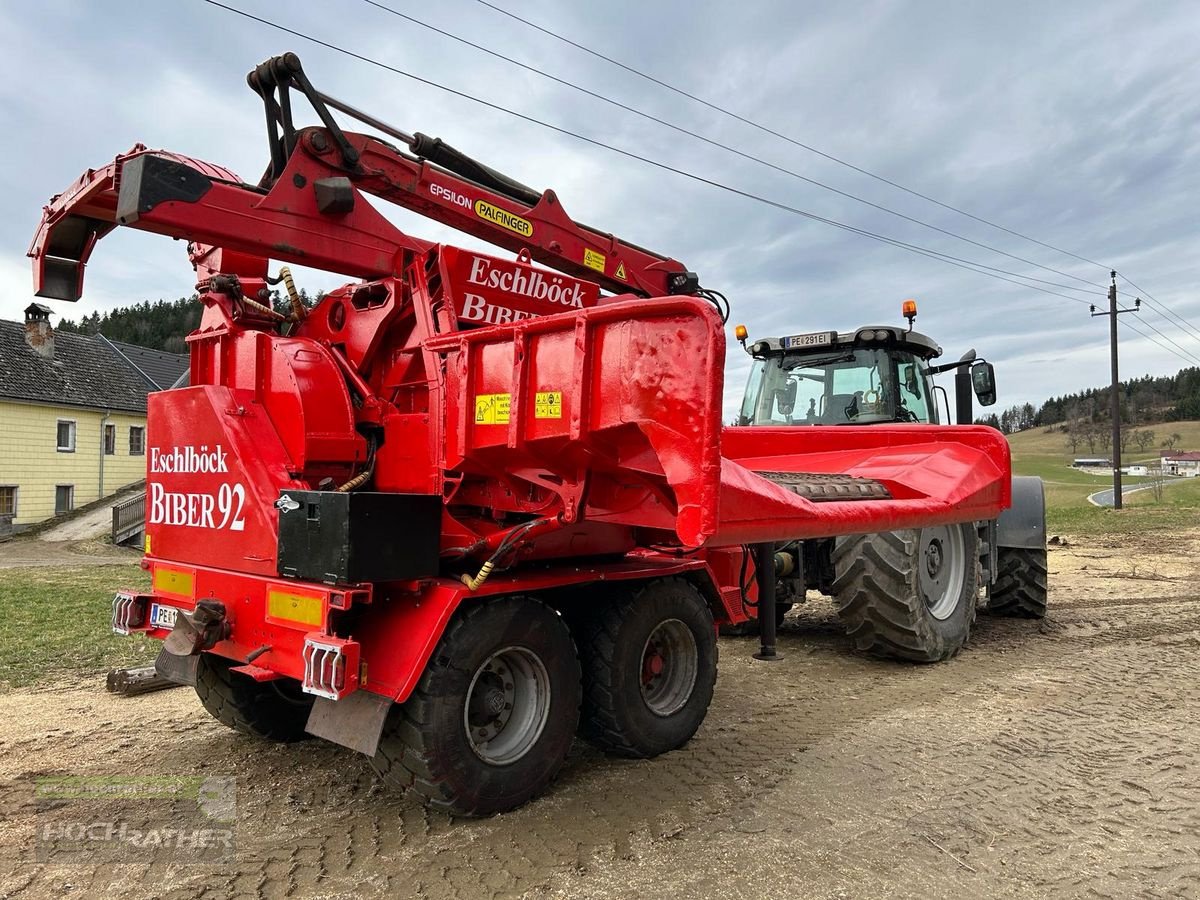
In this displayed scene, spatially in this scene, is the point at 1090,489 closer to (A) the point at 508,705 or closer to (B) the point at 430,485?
(A) the point at 508,705

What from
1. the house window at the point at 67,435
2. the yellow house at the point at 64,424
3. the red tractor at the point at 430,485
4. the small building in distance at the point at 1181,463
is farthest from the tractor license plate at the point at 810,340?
the small building in distance at the point at 1181,463

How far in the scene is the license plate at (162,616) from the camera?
386 centimetres

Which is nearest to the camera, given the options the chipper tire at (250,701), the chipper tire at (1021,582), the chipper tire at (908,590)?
the chipper tire at (250,701)

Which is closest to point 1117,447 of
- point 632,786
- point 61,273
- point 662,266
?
point 662,266

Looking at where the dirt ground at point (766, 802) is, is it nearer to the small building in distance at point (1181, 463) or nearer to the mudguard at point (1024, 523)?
the mudguard at point (1024, 523)

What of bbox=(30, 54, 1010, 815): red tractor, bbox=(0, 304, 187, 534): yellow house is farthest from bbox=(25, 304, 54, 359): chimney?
bbox=(0, 304, 187, 534): yellow house

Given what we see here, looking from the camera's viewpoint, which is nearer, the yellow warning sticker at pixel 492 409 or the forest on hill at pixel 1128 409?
the yellow warning sticker at pixel 492 409

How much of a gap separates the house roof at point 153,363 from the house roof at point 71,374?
258 mm

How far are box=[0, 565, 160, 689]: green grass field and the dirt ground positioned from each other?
717 mm

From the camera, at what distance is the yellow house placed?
69.6ft

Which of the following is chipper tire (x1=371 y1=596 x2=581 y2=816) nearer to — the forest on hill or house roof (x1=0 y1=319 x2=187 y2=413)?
house roof (x1=0 y1=319 x2=187 y2=413)

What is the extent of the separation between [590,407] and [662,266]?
289cm

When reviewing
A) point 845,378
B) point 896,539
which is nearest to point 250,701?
point 896,539

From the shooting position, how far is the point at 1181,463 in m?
70.6
